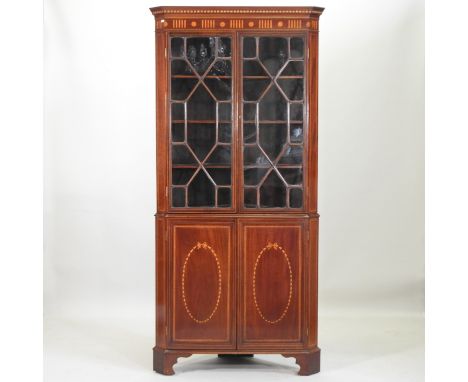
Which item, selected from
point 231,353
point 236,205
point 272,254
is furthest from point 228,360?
point 236,205

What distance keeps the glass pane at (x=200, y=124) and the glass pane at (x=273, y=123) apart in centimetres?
12

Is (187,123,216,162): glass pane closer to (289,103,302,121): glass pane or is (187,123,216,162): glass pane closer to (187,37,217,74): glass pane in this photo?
(187,37,217,74): glass pane

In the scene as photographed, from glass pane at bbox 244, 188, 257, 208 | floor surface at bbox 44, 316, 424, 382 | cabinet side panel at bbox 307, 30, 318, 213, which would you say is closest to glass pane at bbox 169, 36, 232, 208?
glass pane at bbox 244, 188, 257, 208

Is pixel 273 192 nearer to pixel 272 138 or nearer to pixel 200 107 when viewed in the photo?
pixel 272 138

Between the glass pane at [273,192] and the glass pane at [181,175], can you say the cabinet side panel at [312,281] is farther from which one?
the glass pane at [181,175]

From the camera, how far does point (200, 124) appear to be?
560 centimetres

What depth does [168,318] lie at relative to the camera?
5633mm

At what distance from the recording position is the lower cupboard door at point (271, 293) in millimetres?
5625

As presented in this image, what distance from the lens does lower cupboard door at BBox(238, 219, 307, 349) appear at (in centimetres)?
562

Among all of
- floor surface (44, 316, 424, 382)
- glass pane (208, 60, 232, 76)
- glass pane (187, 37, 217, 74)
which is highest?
glass pane (187, 37, 217, 74)
